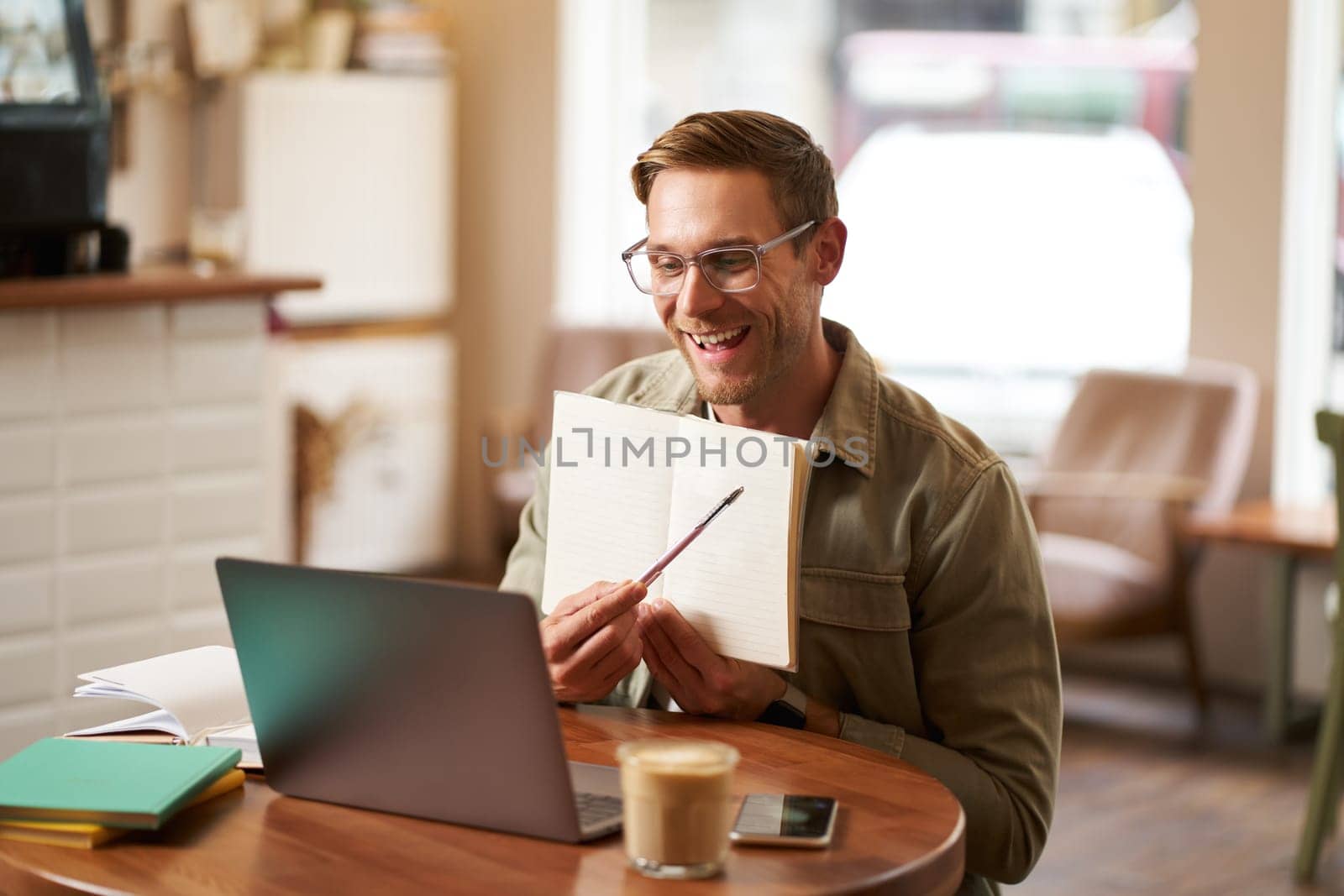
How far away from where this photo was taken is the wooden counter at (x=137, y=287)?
313 centimetres

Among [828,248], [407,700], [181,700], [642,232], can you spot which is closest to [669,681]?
[407,700]

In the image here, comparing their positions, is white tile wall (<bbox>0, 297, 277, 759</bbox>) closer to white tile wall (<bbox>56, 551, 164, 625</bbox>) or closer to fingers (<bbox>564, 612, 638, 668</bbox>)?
Result: white tile wall (<bbox>56, 551, 164, 625</bbox>)

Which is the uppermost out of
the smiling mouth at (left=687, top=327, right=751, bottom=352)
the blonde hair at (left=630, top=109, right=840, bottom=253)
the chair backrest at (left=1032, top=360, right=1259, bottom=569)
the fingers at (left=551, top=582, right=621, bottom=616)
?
the blonde hair at (left=630, top=109, right=840, bottom=253)

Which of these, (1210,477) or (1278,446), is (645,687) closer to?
(1210,477)

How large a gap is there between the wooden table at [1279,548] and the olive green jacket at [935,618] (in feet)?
8.71

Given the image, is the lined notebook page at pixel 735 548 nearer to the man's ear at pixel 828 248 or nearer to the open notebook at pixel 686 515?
the open notebook at pixel 686 515

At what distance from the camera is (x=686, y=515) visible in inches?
66.7

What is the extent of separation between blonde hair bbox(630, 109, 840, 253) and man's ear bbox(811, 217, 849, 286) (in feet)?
0.07

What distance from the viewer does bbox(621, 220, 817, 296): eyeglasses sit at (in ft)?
6.12

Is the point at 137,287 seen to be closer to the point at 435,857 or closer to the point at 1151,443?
the point at 435,857

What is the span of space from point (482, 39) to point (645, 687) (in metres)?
4.83

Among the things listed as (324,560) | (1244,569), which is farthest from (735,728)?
(324,560)

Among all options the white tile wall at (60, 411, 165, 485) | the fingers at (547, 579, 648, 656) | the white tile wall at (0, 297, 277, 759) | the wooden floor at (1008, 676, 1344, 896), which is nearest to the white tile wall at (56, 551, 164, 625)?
the white tile wall at (0, 297, 277, 759)

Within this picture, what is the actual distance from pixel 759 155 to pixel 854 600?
500 millimetres
